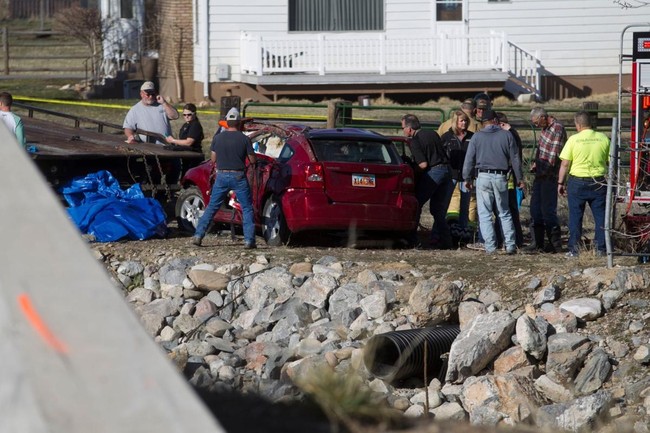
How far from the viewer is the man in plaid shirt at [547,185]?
43.1 ft

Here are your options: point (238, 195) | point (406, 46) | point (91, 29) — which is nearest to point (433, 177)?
point (238, 195)

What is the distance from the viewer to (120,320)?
154 inches

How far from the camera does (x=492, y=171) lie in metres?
12.5

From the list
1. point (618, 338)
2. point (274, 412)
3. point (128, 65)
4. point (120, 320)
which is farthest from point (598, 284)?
point (128, 65)

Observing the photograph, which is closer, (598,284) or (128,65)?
(598,284)

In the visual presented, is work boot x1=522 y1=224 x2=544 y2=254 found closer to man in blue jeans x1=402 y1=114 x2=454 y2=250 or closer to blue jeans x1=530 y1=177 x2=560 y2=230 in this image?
blue jeans x1=530 y1=177 x2=560 y2=230

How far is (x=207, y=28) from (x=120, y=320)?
972 inches

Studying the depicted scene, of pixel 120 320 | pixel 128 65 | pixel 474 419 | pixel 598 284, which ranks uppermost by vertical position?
pixel 128 65

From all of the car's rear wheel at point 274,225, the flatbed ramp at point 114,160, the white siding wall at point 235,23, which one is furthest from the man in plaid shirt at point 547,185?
the white siding wall at point 235,23

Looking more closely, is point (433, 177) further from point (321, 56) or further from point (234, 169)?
point (321, 56)

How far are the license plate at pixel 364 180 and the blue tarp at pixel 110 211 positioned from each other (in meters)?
2.56

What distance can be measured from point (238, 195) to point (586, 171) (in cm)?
378

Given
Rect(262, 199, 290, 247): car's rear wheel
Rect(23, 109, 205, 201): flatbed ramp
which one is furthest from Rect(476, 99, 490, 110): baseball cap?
Rect(23, 109, 205, 201): flatbed ramp

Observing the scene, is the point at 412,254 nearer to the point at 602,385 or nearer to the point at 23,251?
the point at 602,385
